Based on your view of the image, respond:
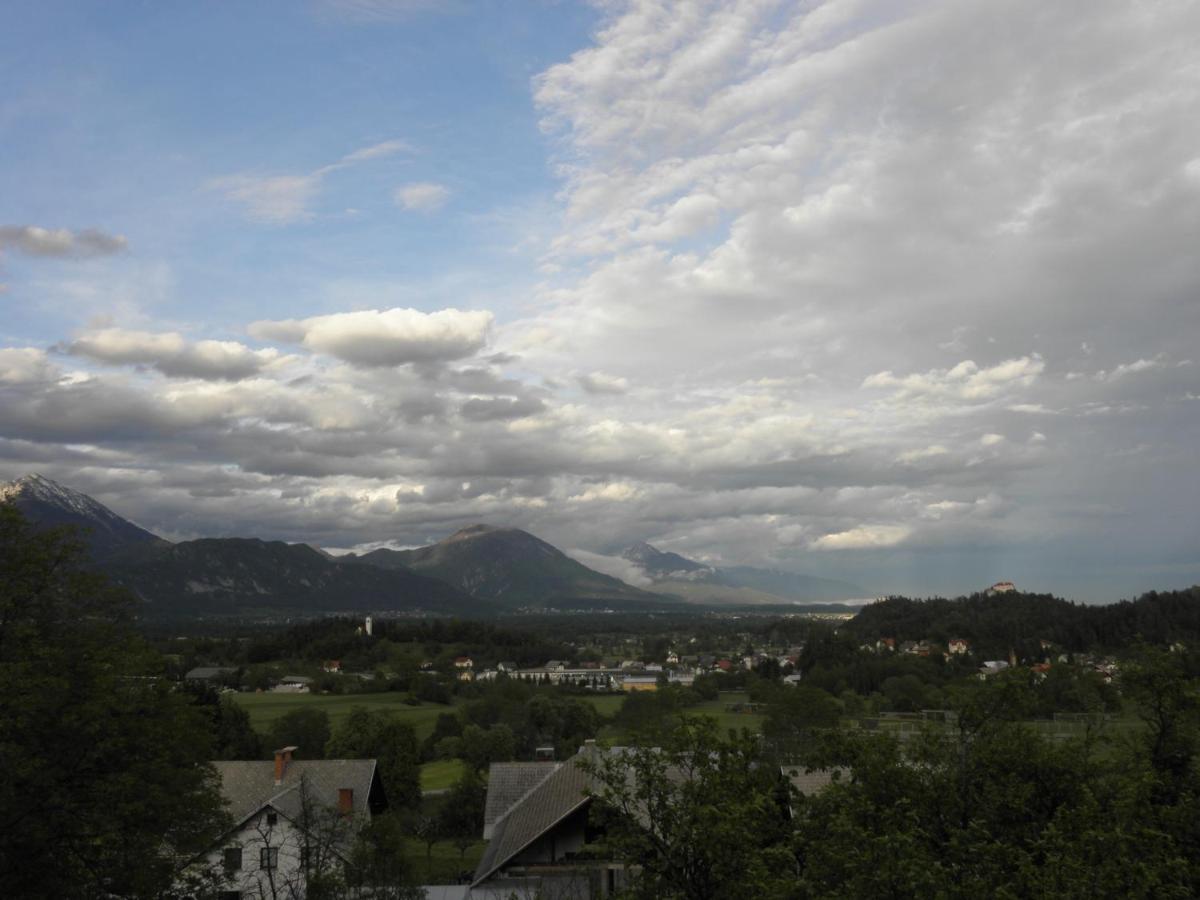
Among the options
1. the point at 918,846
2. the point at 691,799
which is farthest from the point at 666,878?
the point at 918,846

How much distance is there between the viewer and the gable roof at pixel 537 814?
103ft

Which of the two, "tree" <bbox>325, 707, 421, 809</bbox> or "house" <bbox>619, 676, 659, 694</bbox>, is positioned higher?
"tree" <bbox>325, 707, 421, 809</bbox>

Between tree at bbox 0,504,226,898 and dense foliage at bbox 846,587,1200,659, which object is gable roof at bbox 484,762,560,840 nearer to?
tree at bbox 0,504,226,898

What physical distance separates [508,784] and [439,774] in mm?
46063

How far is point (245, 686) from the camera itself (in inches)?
5679

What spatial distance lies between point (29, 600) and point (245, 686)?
428 feet

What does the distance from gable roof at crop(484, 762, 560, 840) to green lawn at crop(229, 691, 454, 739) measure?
59.3 m

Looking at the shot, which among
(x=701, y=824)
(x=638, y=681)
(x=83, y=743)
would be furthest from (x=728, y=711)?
(x=701, y=824)

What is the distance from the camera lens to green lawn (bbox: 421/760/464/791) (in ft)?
256

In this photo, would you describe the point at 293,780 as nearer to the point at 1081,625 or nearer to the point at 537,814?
the point at 537,814

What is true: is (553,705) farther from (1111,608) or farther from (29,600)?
(1111,608)

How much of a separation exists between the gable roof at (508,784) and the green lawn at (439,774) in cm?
3632

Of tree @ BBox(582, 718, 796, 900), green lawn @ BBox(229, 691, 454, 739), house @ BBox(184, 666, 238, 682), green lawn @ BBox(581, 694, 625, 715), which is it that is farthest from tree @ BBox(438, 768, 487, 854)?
house @ BBox(184, 666, 238, 682)

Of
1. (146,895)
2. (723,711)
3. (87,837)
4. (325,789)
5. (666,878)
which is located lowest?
(723,711)
